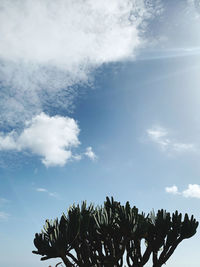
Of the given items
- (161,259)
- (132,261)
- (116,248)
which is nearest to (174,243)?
(161,259)

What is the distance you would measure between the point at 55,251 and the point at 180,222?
18.6 ft

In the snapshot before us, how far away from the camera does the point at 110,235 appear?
926cm

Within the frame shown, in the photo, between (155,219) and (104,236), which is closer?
(104,236)

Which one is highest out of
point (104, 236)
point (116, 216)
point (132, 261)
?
point (116, 216)

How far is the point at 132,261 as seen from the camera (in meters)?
9.80

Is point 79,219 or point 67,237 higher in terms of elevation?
point 79,219

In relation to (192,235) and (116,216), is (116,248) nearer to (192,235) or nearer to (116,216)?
(116,216)

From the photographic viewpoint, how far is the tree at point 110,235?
866 cm

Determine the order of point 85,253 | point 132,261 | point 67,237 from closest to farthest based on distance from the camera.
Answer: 1. point 67,237
2. point 85,253
3. point 132,261

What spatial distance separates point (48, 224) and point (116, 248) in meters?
3.05

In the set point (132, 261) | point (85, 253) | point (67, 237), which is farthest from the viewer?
point (132, 261)

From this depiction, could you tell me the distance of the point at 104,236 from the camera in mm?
9297

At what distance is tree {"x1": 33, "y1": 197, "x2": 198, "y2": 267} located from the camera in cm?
866

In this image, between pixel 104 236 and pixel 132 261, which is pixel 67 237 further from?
pixel 132 261
